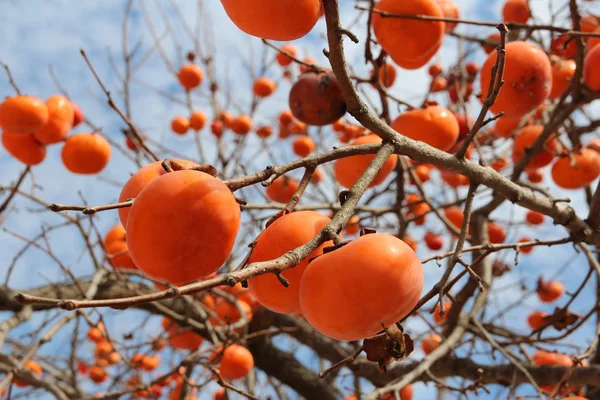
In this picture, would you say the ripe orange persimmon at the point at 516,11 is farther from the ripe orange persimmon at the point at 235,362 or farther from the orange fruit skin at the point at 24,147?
the orange fruit skin at the point at 24,147

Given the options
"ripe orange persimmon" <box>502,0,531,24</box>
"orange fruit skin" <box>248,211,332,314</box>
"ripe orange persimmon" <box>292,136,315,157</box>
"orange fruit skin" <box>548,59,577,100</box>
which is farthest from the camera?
"ripe orange persimmon" <box>292,136,315,157</box>

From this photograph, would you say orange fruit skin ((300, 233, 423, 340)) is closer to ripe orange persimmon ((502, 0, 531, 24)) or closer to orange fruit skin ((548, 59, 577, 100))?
orange fruit skin ((548, 59, 577, 100))

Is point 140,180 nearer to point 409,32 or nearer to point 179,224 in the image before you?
point 179,224

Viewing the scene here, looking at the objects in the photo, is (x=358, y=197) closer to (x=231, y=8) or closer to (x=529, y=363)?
(x=231, y=8)

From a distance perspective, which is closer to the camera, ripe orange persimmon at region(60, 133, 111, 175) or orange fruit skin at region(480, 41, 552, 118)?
orange fruit skin at region(480, 41, 552, 118)

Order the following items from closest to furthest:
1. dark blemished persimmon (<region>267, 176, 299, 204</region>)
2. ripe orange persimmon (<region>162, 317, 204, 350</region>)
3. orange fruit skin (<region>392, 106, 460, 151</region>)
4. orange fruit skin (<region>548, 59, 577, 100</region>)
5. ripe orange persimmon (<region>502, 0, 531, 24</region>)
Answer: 1. orange fruit skin (<region>392, 106, 460, 151</region>)
2. orange fruit skin (<region>548, 59, 577, 100</region>)
3. dark blemished persimmon (<region>267, 176, 299, 204</region>)
4. ripe orange persimmon (<region>502, 0, 531, 24</region>)
5. ripe orange persimmon (<region>162, 317, 204, 350</region>)

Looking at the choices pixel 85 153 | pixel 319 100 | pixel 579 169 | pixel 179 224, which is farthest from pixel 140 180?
pixel 579 169

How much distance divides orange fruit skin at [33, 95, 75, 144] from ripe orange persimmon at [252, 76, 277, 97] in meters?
2.42

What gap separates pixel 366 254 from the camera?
0.91m

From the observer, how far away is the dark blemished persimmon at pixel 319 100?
1.95m

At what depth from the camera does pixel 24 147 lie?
130 inches

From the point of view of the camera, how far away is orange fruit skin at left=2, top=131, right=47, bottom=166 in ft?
10.8

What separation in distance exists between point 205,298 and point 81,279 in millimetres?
1124

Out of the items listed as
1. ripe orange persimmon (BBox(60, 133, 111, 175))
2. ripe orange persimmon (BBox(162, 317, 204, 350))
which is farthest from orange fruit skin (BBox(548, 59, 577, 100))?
ripe orange persimmon (BBox(162, 317, 204, 350))
